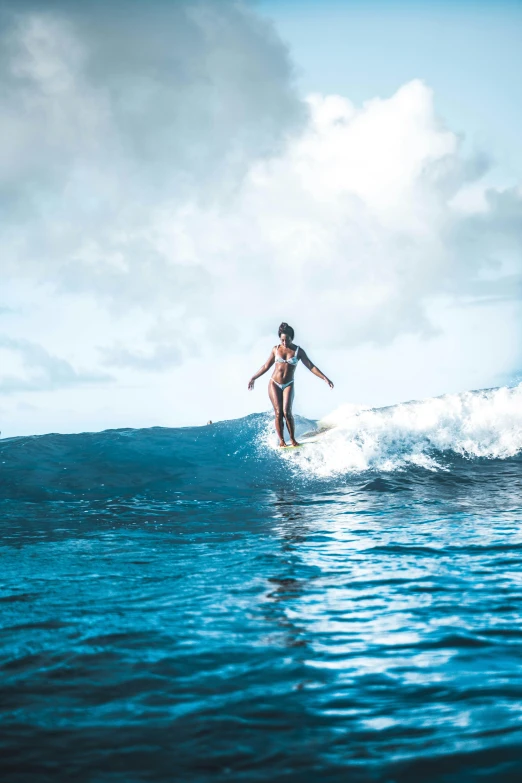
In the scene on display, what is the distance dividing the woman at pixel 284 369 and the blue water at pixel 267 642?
3913 millimetres

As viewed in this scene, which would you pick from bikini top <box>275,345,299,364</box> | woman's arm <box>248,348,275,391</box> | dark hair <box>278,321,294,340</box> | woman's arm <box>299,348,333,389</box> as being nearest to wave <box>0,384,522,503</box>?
woman's arm <box>299,348,333,389</box>

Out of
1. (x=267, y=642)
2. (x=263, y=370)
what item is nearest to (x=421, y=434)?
(x=263, y=370)

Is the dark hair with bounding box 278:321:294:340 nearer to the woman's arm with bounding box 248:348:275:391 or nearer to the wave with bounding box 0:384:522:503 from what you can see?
the woman's arm with bounding box 248:348:275:391

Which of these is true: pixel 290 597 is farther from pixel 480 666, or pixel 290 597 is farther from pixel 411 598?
pixel 480 666

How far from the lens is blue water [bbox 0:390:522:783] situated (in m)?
2.86

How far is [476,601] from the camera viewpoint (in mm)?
4855

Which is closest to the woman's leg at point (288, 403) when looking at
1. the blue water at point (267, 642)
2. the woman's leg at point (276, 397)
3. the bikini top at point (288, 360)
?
the woman's leg at point (276, 397)

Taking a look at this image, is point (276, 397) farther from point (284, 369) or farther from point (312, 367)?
point (312, 367)

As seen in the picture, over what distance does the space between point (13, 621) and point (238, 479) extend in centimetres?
920

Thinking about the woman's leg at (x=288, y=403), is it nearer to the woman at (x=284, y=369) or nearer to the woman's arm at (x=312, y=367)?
the woman at (x=284, y=369)

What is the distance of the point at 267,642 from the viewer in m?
4.12

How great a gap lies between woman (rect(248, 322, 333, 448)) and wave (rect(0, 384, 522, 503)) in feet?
4.74

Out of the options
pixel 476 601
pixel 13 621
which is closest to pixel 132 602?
pixel 13 621

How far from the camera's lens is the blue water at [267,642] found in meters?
2.86
